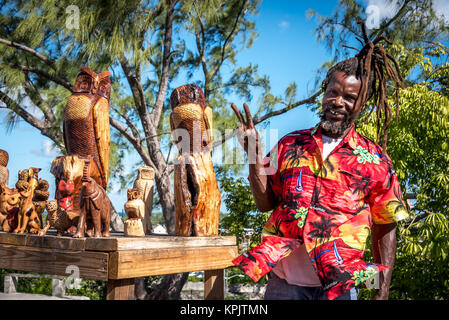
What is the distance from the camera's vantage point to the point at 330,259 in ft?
4.35

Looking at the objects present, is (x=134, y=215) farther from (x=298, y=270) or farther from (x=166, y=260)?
(x=298, y=270)

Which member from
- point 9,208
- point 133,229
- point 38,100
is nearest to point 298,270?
point 133,229

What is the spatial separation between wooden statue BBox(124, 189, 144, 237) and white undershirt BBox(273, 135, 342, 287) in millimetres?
866

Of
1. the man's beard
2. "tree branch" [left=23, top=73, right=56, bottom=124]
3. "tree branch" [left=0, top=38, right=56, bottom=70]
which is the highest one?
"tree branch" [left=0, top=38, right=56, bottom=70]

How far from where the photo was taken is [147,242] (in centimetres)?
185

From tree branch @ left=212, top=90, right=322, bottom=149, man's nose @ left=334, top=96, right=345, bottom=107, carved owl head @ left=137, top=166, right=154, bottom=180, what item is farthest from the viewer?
tree branch @ left=212, top=90, right=322, bottom=149

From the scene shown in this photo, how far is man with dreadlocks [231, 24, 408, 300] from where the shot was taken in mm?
1352

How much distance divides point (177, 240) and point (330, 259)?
2.92 feet

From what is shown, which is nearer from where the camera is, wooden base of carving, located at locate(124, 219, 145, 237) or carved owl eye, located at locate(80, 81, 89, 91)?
wooden base of carving, located at locate(124, 219, 145, 237)

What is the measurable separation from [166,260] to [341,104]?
102 cm

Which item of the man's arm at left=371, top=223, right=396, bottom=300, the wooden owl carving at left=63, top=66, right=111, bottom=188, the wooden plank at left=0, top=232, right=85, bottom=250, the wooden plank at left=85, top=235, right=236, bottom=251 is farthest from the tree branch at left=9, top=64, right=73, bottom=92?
the man's arm at left=371, top=223, right=396, bottom=300

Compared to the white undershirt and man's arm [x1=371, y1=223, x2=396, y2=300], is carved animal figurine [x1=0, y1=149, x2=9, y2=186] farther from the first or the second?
man's arm [x1=371, y1=223, x2=396, y2=300]

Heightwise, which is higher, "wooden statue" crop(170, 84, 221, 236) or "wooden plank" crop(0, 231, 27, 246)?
"wooden statue" crop(170, 84, 221, 236)

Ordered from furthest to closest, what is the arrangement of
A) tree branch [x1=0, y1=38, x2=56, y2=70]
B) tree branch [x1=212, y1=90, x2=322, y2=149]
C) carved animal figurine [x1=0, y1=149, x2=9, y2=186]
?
tree branch [x1=212, y1=90, x2=322, y2=149] → tree branch [x1=0, y1=38, x2=56, y2=70] → carved animal figurine [x1=0, y1=149, x2=9, y2=186]
